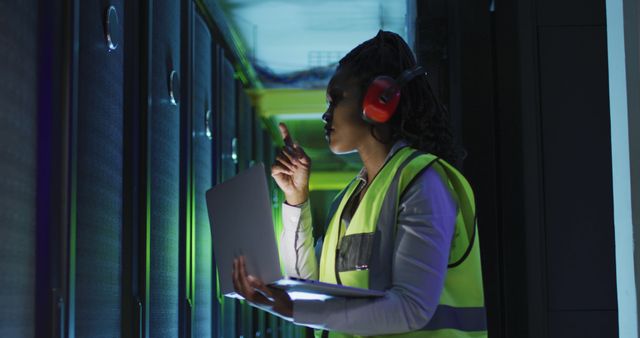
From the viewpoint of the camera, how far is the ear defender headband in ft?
6.24

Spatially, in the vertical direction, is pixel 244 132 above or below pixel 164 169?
above

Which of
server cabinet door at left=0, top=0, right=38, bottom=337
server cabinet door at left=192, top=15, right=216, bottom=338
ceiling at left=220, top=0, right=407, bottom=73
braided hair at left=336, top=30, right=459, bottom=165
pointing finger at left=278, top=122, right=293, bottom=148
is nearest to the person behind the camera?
server cabinet door at left=0, top=0, right=38, bottom=337

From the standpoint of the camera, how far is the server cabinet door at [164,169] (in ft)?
9.39

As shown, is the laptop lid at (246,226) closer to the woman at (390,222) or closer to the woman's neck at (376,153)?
the woman at (390,222)

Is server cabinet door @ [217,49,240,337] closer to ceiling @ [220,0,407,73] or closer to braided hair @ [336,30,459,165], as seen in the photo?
ceiling @ [220,0,407,73]

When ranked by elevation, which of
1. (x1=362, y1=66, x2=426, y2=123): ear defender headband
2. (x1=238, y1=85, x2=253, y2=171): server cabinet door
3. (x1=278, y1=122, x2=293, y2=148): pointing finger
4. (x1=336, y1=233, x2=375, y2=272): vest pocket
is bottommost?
(x1=336, y1=233, x2=375, y2=272): vest pocket

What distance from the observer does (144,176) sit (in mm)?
2713

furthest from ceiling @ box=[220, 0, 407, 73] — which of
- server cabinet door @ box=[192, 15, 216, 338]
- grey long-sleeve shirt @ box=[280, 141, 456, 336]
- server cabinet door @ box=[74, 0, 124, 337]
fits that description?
grey long-sleeve shirt @ box=[280, 141, 456, 336]

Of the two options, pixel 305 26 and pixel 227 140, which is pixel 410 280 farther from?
pixel 305 26

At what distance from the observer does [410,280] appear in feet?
5.90

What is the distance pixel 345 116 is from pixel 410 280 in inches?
17.1

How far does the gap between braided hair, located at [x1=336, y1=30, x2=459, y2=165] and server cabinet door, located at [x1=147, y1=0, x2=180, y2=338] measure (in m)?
0.96

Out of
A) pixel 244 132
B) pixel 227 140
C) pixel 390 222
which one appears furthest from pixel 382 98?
pixel 244 132

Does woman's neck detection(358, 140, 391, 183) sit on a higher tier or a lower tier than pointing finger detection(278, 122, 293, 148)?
lower
